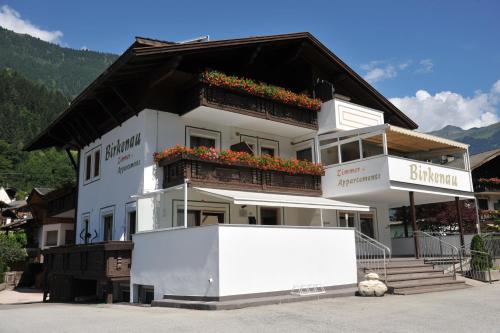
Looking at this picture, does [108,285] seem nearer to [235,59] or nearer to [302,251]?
[302,251]

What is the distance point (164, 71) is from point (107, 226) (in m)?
7.42

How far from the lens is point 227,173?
56.2 feet

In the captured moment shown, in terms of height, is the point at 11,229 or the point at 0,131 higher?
the point at 0,131

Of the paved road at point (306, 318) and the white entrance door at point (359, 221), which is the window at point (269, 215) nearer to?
the white entrance door at point (359, 221)

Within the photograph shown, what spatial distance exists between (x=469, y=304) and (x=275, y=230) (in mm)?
5539

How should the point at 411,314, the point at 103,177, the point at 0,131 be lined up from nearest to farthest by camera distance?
the point at 411,314 < the point at 103,177 < the point at 0,131

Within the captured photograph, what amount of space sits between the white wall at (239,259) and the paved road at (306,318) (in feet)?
3.40

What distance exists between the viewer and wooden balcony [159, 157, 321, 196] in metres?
16.2

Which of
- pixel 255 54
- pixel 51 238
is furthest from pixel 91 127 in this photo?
pixel 51 238

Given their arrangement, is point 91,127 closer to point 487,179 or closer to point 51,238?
point 51,238

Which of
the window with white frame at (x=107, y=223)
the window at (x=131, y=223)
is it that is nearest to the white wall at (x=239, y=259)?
the window at (x=131, y=223)

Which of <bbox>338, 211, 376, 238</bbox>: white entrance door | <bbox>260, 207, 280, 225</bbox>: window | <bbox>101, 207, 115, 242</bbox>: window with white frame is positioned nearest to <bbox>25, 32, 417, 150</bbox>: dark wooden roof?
<bbox>101, 207, 115, 242</bbox>: window with white frame


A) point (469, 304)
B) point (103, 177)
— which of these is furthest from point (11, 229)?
point (469, 304)

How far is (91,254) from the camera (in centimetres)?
1686
